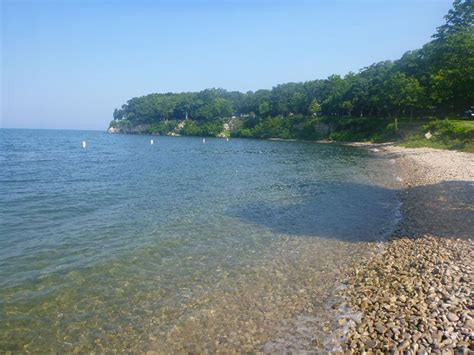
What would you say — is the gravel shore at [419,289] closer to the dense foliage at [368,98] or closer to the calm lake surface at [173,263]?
the calm lake surface at [173,263]

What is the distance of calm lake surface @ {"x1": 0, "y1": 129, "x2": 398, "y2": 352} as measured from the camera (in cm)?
883

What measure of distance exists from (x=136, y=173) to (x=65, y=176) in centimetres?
734

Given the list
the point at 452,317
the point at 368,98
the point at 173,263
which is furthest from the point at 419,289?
the point at 368,98

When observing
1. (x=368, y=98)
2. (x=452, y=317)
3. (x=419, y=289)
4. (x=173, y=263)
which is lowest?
(x=173, y=263)

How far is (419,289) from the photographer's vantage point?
32.2ft

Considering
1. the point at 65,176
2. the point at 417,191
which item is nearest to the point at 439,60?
the point at 417,191

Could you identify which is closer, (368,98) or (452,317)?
(452,317)

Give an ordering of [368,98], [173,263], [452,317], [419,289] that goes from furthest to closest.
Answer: [368,98] < [173,263] < [419,289] < [452,317]

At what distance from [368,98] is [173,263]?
102 meters

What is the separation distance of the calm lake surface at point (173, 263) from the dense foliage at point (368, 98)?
57.2 meters

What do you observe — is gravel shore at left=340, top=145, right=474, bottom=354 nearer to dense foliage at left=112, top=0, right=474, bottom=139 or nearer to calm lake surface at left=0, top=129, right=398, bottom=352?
calm lake surface at left=0, top=129, right=398, bottom=352

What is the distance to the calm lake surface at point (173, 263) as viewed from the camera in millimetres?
8828

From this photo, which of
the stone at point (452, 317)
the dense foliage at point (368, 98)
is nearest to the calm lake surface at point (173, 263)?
the stone at point (452, 317)

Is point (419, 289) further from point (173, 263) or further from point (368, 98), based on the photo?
point (368, 98)
